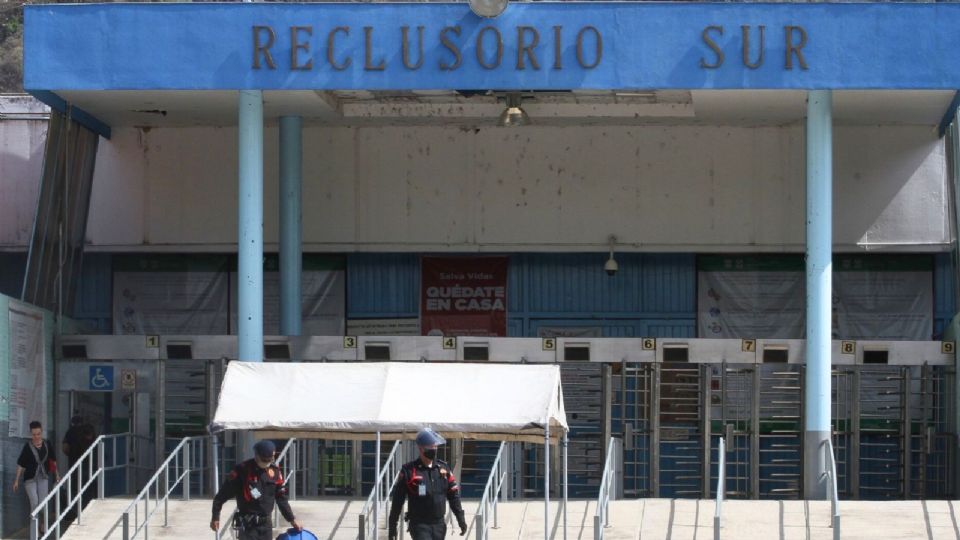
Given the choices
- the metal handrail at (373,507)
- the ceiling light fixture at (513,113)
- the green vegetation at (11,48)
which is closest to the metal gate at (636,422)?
the ceiling light fixture at (513,113)

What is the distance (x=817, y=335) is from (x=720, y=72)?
11.4 feet

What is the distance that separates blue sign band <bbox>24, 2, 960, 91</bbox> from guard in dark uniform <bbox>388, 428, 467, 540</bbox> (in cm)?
690

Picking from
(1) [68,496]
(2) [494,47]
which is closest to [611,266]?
(2) [494,47]

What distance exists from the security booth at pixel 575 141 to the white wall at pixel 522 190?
0.11ft

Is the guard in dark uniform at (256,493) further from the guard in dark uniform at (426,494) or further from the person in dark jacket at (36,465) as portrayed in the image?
the person in dark jacket at (36,465)

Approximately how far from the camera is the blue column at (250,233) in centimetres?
2083

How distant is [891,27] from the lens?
20219 mm

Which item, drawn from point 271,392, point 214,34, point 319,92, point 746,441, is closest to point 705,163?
point 746,441

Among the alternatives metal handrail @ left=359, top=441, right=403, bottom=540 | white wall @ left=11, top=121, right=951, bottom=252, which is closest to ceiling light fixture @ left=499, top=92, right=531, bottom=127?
white wall @ left=11, top=121, right=951, bottom=252

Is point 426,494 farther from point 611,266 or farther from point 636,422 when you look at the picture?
point 611,266

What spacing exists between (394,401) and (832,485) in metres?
4.66

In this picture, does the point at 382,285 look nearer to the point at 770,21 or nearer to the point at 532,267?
the point at 532,267

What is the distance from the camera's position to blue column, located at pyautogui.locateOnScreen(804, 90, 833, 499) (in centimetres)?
2019

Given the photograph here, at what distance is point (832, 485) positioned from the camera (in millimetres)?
17094
